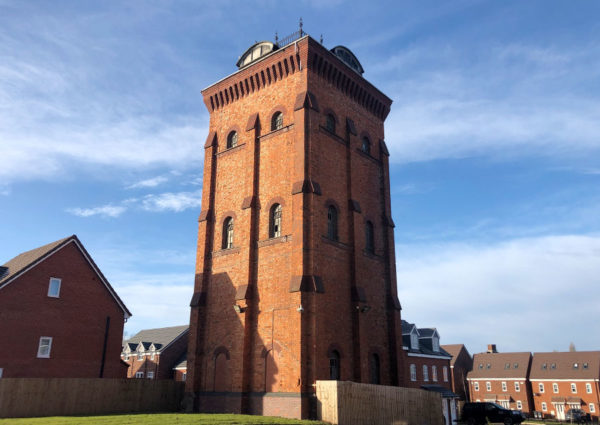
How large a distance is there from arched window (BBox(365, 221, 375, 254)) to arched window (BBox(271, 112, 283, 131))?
737cm

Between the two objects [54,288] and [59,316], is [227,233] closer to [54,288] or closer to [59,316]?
[54,288]

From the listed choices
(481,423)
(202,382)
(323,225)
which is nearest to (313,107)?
(323,225)

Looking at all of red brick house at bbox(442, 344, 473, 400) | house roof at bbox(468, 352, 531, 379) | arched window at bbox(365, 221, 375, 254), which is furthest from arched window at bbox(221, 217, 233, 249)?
A: house roof at bbox(468, 352, 531, 379)

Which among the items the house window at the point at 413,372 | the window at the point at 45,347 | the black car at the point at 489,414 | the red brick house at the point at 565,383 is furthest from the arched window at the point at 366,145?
the red brick house at the point at 565,383

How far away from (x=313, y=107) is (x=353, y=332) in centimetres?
→ 1138

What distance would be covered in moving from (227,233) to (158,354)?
25.1 m

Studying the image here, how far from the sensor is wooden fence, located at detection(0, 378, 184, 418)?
20203mm

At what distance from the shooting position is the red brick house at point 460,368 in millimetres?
64062

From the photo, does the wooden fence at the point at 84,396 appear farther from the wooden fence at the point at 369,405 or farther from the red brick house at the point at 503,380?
the red brick house at the point at 503,380

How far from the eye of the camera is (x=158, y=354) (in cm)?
4612

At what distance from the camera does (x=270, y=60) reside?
2653 cm

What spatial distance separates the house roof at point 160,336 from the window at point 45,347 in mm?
21724

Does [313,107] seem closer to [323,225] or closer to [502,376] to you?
[323,225]

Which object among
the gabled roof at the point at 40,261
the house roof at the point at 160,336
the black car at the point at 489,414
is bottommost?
the black car at the point at 489,414
